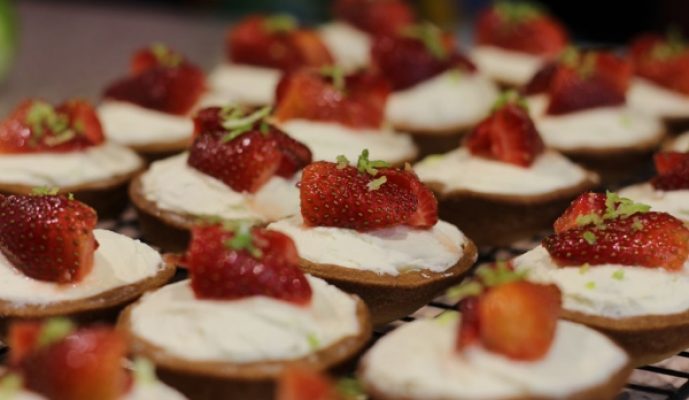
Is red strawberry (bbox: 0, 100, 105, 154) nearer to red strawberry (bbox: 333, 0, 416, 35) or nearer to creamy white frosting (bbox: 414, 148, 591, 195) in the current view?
creamy white frosting (bbox: 414, 148, 591, 195)

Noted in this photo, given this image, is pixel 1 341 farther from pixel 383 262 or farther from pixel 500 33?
pixel 500 33

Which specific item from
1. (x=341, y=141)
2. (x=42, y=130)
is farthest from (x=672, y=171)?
(x=42, y=130)

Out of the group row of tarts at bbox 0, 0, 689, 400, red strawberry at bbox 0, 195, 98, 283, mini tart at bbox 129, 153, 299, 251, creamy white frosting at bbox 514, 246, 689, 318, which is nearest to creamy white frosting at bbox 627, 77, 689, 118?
row of tarts at bbox 0, 0, 689, 400

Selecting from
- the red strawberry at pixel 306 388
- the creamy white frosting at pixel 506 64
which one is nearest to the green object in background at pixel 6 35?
the creamy white frosting at pixel 506 64

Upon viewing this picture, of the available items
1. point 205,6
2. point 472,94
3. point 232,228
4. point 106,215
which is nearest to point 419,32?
point 472,94

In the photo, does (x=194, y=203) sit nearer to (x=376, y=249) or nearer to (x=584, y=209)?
(x=376, y=249)
